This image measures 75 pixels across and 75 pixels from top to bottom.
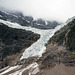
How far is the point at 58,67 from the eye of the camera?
4125 centimetres

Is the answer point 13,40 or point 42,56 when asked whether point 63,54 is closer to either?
point 42,56

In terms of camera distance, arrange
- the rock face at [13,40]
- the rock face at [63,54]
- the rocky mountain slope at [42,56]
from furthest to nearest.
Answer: the rock face at [13,40] → the rock face at [63,54] → the rocky mountain slope at [42,56]

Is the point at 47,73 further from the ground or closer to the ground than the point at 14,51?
closer to the ground

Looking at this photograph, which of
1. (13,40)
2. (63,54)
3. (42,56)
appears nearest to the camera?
(63,54)

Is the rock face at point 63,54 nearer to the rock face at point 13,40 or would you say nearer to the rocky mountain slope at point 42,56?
the rocky mountain slope at point 42,56

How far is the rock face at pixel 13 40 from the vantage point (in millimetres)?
78213

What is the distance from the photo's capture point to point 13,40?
8969 cm

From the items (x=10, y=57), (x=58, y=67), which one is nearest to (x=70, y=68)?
(x=58, y=67)

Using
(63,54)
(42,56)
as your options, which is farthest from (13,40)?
(63,54)

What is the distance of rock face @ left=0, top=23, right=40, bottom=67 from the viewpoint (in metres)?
78.2

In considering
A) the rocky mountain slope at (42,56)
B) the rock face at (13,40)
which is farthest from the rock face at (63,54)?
the rock face at (13,40)

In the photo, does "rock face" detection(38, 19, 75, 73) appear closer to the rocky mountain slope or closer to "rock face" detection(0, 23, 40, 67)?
the rocky mountain slope

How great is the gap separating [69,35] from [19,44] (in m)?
35.5

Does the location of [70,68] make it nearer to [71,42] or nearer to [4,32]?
[71,42]
